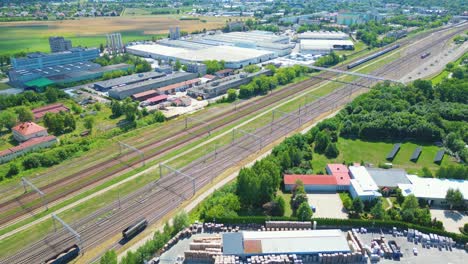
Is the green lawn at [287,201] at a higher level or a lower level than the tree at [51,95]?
lower

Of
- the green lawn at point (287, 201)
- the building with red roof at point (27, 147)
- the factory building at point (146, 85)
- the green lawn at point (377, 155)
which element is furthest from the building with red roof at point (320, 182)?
the factory building at point (146, 85)

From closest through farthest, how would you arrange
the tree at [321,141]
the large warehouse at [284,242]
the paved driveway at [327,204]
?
the large warehouse at [284,242] → the paved driveway at [327,204] → the tree at [321,141]

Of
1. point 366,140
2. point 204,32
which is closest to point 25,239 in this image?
point 366,140

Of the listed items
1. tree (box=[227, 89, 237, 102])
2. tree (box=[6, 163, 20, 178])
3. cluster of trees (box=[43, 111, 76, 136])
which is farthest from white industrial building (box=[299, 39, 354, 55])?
tree (box=[6, 163, 20, 178])

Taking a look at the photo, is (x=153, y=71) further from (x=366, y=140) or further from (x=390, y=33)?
(x=390, y=33)

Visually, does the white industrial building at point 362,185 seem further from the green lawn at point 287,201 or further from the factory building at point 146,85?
the factory building at point 146,85
